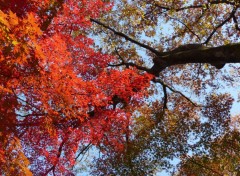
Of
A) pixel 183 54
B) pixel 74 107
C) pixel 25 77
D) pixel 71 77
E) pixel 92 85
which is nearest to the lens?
pixel 25 77

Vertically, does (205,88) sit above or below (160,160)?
above

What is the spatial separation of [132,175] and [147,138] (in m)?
1.51

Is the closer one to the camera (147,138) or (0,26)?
(0,26)

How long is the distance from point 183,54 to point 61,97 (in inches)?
190

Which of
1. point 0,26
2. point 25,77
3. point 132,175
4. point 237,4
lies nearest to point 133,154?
point 132,175

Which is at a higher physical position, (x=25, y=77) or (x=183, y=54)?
(x=183, y=54)

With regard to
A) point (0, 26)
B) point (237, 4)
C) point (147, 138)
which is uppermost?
point (237, 4)

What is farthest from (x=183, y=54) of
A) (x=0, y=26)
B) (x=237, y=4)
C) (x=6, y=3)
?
(x=0, y=26)

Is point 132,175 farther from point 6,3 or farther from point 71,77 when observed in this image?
point 6,3

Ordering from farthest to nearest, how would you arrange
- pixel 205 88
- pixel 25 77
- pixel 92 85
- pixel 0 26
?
pixel 205 88 < pixel 92 85 < pixel 25 77 < pixel 0 26

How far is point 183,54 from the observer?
10.5 meters

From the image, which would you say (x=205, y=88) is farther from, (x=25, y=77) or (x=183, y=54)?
(x=25, y=77)

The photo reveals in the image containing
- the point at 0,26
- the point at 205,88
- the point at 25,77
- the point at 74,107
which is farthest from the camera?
the point at 205,88

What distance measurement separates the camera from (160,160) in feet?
38.8
